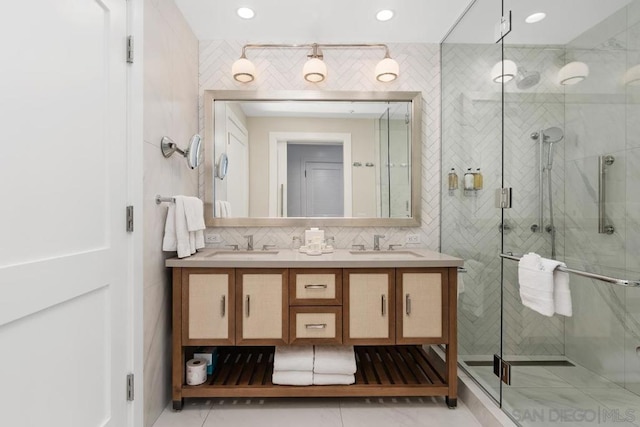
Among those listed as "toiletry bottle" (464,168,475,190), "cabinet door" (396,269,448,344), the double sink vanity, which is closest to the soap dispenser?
"toiletry bottle" (464,168,475,190)

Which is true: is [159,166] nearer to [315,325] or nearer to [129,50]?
[129,50]

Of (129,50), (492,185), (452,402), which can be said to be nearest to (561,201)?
(492,185)

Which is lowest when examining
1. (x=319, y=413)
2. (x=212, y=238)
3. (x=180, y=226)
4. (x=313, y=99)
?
(x=319, y=413)

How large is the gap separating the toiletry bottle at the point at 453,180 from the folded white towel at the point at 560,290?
0.92 meters

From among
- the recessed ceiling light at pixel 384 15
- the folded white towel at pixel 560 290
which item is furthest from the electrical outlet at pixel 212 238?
the folded white towel at pixel 560 290

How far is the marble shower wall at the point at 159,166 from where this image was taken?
1559 millimetres

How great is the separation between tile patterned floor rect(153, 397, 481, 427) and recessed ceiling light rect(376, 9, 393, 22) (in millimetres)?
2398

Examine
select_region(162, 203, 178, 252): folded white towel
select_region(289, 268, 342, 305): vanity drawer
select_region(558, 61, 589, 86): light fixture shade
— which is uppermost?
select_region(558, 61, 589, 86): light fixture shade

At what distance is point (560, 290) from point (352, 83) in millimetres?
1818

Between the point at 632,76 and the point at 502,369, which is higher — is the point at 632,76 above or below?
above

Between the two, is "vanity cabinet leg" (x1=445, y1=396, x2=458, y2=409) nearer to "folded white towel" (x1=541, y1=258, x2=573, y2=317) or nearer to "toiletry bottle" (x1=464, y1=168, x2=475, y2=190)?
"folded white towel" (x1=541, y1=258, x2=573, y2=317)

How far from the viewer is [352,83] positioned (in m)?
2.35

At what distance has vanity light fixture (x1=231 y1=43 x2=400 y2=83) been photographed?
220 centimetres

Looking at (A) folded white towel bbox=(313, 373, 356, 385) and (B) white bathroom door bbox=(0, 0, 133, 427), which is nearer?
(B) white bathroom door bbox=(0, 0, 133, 427)
